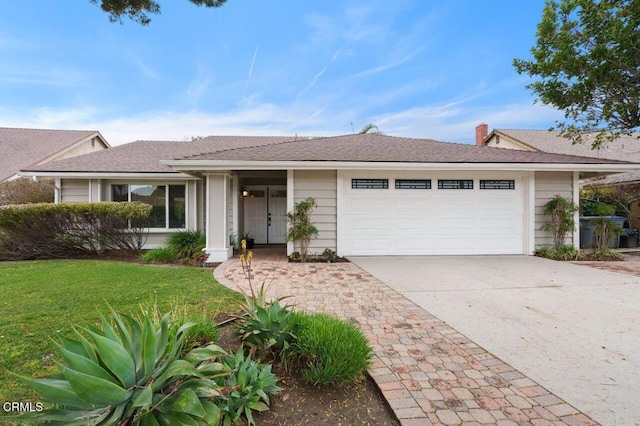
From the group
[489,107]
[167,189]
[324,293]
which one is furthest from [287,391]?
[489,107]

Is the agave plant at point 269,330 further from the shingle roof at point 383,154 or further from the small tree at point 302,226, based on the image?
the shingle roof at point 383,154

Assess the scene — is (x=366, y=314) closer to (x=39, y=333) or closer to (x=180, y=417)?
(x=180, y=417)

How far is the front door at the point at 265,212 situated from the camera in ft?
37.6

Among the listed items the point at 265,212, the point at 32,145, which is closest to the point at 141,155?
the point at 265,212

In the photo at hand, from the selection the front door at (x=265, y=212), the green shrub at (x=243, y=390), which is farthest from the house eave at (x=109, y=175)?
the green shrub at (x=243, y=390)

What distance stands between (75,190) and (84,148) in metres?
8.96

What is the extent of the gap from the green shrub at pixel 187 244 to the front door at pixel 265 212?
2.61 m

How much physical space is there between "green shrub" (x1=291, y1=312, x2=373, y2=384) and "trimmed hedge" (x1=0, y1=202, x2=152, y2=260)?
7723 mm

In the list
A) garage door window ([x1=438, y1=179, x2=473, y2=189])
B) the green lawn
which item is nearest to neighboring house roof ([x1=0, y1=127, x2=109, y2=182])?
the green lawn

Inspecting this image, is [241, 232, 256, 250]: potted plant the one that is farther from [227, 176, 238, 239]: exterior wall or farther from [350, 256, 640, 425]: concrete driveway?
[350, 256, 640, 425]: concrete driveway

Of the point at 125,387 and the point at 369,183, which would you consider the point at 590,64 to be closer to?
the point at 369,183

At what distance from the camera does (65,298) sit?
473 centimetres

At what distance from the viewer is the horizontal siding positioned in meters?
10.0

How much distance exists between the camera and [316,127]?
24.7 m
